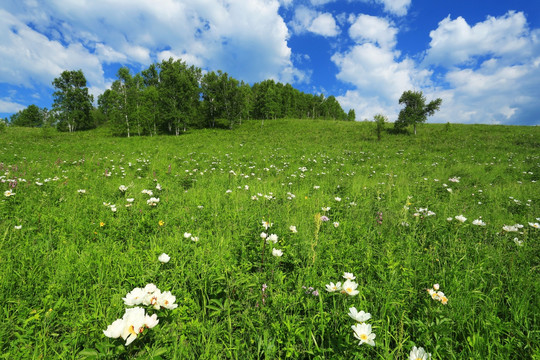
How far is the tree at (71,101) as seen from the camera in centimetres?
3934

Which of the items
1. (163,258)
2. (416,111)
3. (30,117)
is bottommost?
(163,258)

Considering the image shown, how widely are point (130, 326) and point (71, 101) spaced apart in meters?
58.4

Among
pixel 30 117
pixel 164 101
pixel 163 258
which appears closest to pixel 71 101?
pixel 164 101

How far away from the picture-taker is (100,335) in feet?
5.39

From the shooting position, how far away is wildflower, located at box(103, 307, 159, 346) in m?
1.18

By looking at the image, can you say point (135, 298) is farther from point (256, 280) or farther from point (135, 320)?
point (256, 280)

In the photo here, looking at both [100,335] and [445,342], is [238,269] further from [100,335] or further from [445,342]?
[445,342]

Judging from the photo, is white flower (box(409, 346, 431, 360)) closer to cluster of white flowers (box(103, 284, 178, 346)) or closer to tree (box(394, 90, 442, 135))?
cluster of white flowers (box(103, 284, 178, 346))

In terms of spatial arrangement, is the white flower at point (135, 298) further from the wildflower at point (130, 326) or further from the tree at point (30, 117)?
the tree at point (30, 117)

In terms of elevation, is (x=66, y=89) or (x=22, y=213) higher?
(x=66, y=89)

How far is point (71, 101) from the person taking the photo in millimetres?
40875

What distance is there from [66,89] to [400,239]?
59.4 m

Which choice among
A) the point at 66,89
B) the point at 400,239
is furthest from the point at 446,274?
the point at 66,89

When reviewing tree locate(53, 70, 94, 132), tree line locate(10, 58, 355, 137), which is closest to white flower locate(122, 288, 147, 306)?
tree line locate(10, 58, 355, 137)
